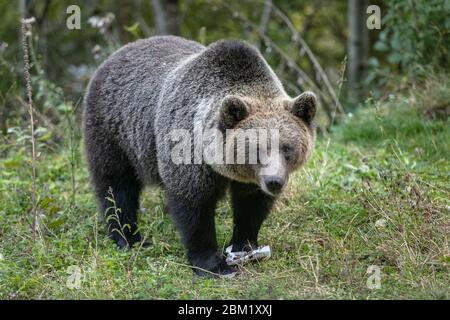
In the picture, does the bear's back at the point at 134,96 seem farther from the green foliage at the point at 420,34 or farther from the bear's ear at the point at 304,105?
the green foliage at the point at 420,34

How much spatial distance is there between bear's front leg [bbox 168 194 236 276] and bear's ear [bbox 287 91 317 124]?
1051 mm

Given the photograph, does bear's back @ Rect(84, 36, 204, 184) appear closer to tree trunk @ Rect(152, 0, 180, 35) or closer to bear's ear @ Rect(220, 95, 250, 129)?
bear's ear @ Rect(220, 95, 250, 129)

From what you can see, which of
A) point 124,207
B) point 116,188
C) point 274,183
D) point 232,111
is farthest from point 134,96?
point 274,183

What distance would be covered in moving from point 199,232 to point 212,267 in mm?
334

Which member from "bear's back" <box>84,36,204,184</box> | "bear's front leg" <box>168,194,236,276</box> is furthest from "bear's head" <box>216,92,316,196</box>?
"bear's back" <box>84,36,204,184</box>

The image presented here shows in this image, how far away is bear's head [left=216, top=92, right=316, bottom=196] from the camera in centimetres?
558

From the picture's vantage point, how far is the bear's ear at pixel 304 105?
5.80 m

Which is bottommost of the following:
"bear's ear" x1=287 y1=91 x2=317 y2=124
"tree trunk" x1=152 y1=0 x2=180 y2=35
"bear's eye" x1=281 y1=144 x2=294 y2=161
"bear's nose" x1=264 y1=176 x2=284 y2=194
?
"bear's nose" x1=264 y1=176 x2=284 y2=194

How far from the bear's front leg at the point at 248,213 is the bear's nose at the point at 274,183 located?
675 millimetres

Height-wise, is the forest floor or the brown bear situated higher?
the brown bear

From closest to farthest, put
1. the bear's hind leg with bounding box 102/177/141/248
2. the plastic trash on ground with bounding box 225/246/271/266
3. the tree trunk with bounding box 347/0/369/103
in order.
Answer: the plastic trash on ground with bounding box 225/246/271/266, the bear's hind leg with bounding box 102/177/141/248, the tree trunk with bounding box 347/0/369/103

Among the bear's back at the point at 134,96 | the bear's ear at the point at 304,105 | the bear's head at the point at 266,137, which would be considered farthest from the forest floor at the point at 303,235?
the bear's ear at the point at 304,105

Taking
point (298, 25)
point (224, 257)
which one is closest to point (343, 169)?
point (224, 257)

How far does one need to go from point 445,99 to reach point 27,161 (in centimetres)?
536
